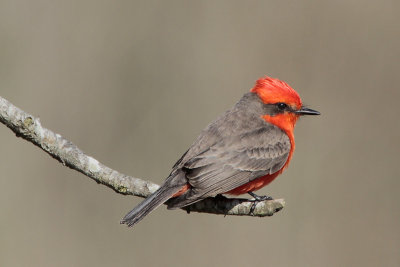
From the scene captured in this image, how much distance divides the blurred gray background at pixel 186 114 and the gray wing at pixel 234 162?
169 centimetres

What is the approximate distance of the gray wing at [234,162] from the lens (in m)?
5.00

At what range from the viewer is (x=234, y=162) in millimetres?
5422

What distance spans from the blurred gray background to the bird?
1617 millimetres

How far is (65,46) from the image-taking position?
7.68 m

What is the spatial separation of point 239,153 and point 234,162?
0.44ft

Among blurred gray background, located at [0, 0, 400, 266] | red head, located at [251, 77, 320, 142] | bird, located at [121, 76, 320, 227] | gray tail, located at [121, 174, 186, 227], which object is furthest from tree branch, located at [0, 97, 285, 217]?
blurred gray background, located at [0, 0, 400, 266]

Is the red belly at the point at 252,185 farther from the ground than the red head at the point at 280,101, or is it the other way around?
the red head at the point at 280,101

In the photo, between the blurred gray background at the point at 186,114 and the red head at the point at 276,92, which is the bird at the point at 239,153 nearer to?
the red head at the point at 276,92

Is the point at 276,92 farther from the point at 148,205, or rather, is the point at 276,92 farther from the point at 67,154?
the point at 67,154

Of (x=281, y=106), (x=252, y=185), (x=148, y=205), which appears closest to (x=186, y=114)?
(x=281, y=106)

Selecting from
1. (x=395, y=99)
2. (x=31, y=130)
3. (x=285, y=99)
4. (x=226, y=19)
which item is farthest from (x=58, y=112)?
(x=395, y=99)

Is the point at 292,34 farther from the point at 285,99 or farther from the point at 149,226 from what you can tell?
the point at 149,226

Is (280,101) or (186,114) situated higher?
(186,114)

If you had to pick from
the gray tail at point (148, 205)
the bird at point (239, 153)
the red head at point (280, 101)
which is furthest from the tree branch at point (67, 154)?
the red head at point (280, 101)
